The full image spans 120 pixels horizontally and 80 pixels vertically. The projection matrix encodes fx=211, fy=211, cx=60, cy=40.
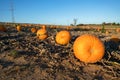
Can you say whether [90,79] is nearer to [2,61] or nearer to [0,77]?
[0,77]

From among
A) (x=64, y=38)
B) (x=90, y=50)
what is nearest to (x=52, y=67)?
(x=90, y=50)

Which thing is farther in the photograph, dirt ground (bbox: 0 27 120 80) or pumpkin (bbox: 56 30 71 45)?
pumpkin (bbox: 56 30 71 45)

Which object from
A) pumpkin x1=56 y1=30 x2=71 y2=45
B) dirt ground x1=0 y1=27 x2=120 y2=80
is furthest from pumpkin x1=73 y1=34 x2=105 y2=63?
pumpkin x1=56 y1=30 x2=71 y2=45

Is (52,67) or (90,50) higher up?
(90,50)

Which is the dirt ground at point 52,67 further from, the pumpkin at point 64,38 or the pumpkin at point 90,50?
the pumpkin at point 64,38

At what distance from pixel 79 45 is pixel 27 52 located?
152 centimetres

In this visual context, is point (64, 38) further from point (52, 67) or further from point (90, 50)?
point (52, 67)

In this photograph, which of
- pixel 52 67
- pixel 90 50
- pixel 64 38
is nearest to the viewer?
pixel 52 67

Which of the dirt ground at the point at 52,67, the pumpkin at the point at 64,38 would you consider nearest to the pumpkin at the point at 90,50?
the dirt ground at the point at 52,67

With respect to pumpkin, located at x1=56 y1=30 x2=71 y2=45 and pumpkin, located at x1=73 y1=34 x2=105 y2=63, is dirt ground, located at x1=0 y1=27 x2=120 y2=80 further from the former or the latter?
pumpkin, located at x1=56 y1=30 x2=71 y2=45

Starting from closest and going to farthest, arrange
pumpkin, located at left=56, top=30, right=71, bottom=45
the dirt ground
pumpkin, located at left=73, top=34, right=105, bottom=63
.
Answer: the dirt ground → pumpkin, located at left=73, top=34, right=105, bottom=63 → pumpkin, located at left=56, top=30, right=71, bottom=45

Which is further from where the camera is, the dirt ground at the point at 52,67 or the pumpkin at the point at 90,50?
the pumpkin at the point at 90,50

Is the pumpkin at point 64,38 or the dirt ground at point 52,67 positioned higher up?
the pumpkin at point 64,38

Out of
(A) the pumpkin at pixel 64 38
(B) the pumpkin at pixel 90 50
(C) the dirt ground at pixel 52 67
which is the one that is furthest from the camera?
(A) the pumpkin at pixel 64 38
